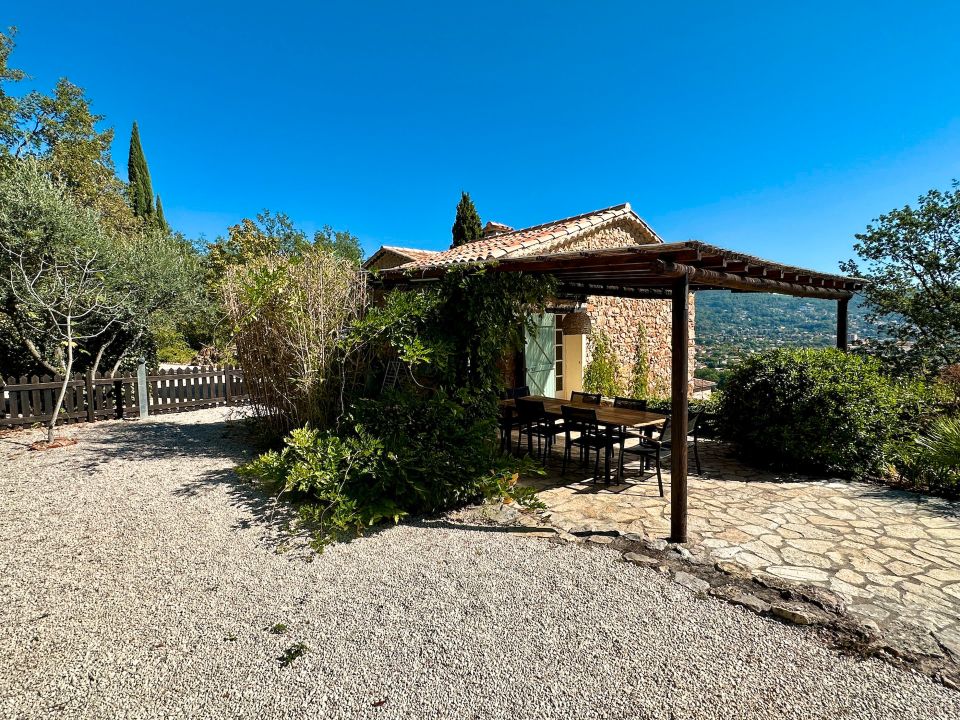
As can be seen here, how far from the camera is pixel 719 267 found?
15.2 feet

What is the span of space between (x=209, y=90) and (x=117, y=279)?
7796 millimetres

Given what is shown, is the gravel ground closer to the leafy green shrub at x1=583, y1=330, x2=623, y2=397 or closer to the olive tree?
the olive tree

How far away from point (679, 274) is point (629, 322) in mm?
9035

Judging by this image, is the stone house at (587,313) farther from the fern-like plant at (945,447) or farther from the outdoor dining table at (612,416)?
the fern-like plant at (945,447)

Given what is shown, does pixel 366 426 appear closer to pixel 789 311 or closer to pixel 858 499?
pixel 858 499

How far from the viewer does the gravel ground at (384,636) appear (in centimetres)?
216

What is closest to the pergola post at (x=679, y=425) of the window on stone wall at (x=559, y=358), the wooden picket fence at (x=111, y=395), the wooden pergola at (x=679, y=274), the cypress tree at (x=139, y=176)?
the wooden pergola at (x=679, y=274)

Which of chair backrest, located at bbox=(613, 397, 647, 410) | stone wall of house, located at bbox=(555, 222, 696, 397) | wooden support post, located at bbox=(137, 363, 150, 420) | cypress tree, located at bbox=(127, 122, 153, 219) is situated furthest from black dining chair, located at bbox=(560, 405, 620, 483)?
cypress tree, located at bbox=(127, 122, 153, 219)

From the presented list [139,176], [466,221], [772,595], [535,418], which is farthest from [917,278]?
[139,176]

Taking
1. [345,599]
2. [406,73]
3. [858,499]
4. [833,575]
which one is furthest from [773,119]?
[345,599]

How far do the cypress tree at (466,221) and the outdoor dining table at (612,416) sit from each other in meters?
12.1

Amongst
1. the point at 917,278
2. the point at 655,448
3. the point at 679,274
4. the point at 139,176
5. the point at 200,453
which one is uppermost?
the point at 139,176

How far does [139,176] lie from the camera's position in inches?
1067

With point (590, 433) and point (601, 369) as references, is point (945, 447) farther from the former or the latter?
point (601, 369)
